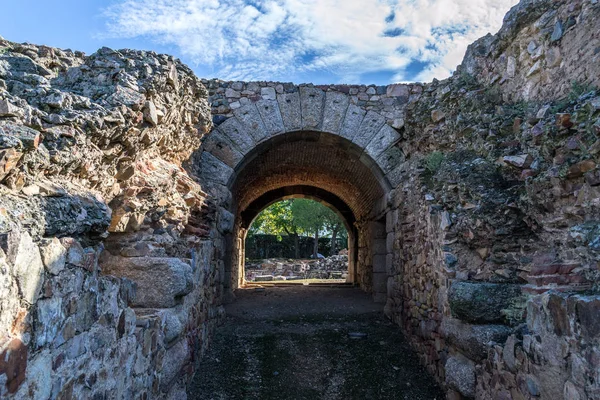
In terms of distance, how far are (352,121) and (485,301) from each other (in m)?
3.38

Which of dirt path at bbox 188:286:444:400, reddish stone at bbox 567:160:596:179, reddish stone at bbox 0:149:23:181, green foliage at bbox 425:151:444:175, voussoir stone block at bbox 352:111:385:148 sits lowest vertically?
dirt path at bbox 188:286:444:400

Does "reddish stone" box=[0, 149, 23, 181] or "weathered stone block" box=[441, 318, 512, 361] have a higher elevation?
"reddish stone" box=[0, 149, 23, 181]

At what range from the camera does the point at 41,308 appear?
173 centimetres

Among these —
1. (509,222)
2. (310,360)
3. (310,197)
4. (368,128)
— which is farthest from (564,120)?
(310,197)

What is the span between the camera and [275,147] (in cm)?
668

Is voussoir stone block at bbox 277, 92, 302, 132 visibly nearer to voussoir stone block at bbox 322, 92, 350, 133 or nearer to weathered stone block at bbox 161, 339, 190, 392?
voussoir stone block at bbox 322, 92, 350, 133

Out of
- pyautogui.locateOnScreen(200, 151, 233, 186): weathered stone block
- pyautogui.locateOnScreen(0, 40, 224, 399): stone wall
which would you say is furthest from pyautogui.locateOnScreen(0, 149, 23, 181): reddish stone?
pyautogui.locateOnScreen(200, 151, 233, 186): weathered stone block

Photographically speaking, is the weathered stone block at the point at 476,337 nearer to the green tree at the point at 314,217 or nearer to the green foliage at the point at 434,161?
the green foliage at the point at 434,161

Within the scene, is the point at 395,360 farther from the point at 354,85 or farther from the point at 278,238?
the point at 278,238

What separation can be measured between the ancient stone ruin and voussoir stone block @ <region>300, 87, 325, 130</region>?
0.02 metres

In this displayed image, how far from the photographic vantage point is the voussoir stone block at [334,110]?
20.2 ft

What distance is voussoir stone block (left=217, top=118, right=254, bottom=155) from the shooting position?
6.00 metres

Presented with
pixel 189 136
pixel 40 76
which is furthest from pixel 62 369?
pixel 189 136

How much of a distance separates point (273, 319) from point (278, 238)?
18.8 m
